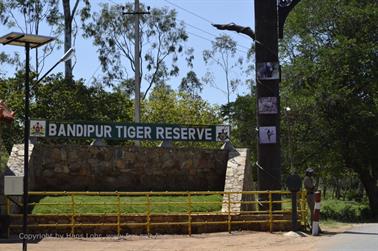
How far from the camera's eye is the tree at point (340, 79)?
31969 mm

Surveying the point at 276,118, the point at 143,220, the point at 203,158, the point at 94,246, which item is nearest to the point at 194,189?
the point at 203,158

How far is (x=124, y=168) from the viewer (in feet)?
75.5

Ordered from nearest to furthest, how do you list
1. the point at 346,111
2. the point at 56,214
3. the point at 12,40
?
1. the point at 12,40
2. the point at 56,214
3. the point at 346,111

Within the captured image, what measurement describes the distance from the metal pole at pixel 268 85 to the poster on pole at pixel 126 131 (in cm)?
398

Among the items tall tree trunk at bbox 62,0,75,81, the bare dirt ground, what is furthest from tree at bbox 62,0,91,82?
the bare dirt ground

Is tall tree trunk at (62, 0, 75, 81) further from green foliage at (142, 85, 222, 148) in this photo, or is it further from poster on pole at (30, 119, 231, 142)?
poster on pole at (30, 119, 231, 142)

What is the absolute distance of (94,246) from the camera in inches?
584

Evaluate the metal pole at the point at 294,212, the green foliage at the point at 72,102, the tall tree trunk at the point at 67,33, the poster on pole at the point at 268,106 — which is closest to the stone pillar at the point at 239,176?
the metal pole at the point at 294,212

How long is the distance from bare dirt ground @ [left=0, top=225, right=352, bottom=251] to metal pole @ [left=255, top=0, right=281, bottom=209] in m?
3.26

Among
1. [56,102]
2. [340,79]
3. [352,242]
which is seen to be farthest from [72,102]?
[352,242]

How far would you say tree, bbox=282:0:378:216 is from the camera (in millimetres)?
31969

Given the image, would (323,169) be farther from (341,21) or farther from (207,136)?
(207,136)

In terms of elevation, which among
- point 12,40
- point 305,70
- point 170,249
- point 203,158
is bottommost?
point 170,249

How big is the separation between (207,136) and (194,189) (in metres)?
2.19
